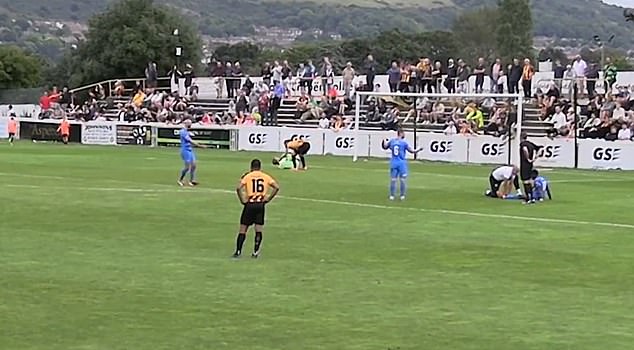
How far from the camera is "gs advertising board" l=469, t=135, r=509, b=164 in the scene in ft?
151

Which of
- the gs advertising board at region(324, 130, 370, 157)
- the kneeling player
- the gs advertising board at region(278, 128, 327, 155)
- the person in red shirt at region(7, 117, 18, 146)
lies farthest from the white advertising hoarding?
the kneeling player

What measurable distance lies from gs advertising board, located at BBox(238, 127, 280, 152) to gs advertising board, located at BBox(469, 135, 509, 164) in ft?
34.9

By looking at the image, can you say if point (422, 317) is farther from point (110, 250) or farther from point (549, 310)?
point (110, 250)

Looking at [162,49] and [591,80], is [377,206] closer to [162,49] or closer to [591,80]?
[591,80]

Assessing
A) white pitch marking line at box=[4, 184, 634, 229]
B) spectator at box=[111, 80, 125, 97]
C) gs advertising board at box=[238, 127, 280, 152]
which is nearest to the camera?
white pitch marking line at box=[4, 184, 634, 229]

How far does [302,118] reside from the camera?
5662 cm

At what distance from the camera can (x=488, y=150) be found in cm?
4650

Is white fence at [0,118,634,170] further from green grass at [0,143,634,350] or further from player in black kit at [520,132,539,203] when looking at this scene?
player in black kit at [520,132,539,203]

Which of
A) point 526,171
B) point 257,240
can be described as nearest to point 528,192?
point 526,171

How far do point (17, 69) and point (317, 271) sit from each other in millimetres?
94870

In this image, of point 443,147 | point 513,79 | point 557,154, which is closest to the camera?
point 557,154

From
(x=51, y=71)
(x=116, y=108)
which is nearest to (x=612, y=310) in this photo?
(x=116, y=108)

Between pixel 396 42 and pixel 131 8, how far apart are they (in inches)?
1693

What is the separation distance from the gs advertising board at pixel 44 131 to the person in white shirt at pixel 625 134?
3104cm
